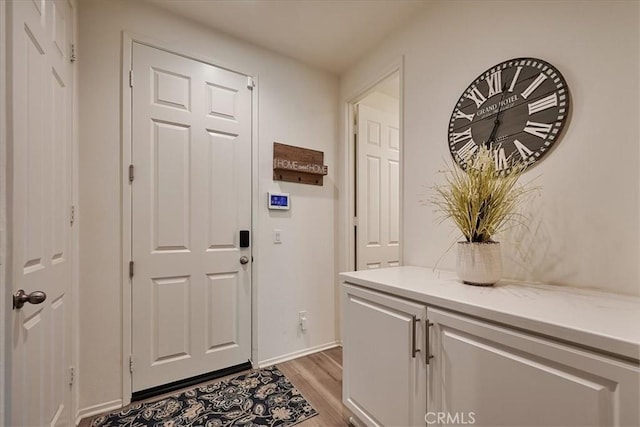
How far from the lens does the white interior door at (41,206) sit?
2.86 ft

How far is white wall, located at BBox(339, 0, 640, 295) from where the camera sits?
1.01 m

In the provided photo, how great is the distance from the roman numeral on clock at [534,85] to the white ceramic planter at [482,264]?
0.74 meters

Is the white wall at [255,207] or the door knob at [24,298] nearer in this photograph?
the door knob at [24,298]

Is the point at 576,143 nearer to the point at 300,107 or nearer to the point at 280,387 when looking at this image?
the point at 300,107

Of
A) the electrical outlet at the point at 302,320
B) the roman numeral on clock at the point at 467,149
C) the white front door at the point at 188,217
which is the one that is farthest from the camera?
the electrical outlet at the point at 302,320

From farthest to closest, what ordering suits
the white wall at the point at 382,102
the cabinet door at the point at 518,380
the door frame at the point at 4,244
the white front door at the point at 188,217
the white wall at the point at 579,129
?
the white wall at the point at 382,102
the white front door at the point at 188,217
the white wall at the point at 579,129
the door frame at the point at 4,244
the cabinet door at the point at 518,380

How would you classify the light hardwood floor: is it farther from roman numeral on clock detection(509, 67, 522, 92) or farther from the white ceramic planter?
roman numeral on clock detection(509, 67, 522, 92)

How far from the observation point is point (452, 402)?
3.17ft

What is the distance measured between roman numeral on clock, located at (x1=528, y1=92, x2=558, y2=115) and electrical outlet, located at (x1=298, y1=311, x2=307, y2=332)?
2.10 meters

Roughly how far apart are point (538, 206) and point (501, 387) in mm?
845

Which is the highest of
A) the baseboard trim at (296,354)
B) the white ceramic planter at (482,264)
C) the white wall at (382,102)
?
the white wall at (382,102)

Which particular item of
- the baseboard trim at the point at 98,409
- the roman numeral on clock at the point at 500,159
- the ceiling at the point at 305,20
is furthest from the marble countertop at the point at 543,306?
the ceiling at the point at 305,20

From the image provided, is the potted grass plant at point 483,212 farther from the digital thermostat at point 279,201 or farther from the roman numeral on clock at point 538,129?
the digital thermostat at point 279,201

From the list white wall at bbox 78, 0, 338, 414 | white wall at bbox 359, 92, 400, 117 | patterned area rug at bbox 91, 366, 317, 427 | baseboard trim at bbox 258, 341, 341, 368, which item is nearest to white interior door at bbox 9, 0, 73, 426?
white wall at bbox 78, 0, 338, 414
